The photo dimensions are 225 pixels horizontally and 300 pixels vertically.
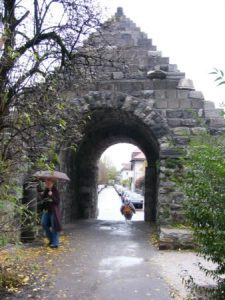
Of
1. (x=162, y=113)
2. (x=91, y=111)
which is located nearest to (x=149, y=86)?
(x=162, y=113)

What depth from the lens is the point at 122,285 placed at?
6059 millimetres

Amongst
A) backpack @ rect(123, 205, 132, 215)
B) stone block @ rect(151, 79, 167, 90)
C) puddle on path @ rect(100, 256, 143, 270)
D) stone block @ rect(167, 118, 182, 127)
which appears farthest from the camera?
backpack @ rect(123, 205, 132, 215)

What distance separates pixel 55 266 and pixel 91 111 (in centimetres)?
489

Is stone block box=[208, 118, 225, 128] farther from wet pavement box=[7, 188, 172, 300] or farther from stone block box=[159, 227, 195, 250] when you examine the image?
wet pavement box=[7, 188, 172, 300]

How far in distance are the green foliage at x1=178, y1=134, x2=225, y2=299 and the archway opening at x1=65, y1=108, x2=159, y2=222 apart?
898cm

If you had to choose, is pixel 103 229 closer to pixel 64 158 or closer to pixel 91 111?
pixel 64 158

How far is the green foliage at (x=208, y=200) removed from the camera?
4.37m

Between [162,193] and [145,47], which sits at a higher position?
[145,47]

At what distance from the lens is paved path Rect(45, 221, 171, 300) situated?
18.7 ft

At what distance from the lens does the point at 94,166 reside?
1702cm

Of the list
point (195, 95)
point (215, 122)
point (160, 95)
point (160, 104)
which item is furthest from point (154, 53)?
point (215, 122)

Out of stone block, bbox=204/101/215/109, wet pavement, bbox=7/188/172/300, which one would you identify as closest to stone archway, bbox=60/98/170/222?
stone block, bbox=204/101/215/109

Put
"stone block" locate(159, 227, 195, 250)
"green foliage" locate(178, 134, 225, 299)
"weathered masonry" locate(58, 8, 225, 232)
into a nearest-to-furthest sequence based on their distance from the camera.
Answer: "green foliage" locate(178, 134, 225, 299) → "stone block" locate(159, 227, 195, 250) → "weathered masonry" locate(58, 8, 225, 232)

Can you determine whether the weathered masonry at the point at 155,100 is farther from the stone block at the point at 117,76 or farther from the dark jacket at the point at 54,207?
the dark jacket at the point at 54,207
